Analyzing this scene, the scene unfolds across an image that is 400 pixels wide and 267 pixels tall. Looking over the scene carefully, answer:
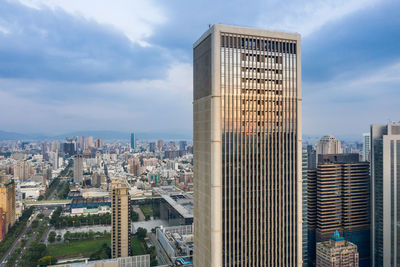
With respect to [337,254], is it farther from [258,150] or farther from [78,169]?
[78,169]

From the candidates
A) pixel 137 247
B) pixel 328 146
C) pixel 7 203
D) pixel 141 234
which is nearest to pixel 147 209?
pixel 141 234

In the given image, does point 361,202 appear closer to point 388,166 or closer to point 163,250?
point 388,166

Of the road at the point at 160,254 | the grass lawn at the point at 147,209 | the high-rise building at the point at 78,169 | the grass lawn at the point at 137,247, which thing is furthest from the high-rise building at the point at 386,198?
the high-rise building at the point at 78,169

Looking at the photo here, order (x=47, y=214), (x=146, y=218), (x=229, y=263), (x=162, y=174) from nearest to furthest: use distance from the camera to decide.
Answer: (x=229, y=263) < (x=146, y=218) < (x=47, y=214) < (x=162, y=174)

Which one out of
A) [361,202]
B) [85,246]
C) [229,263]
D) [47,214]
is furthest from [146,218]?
[229,263]

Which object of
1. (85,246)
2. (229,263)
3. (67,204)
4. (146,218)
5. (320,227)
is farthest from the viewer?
(67,204)

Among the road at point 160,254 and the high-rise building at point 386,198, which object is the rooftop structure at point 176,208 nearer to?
the road at point 160,254

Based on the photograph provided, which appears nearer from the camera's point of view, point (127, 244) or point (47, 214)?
point (127, 244)
